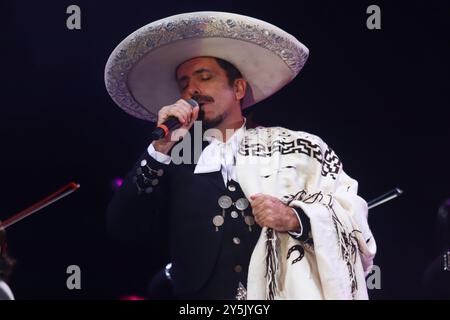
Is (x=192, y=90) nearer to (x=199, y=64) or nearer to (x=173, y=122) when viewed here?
(x=199, y=64)

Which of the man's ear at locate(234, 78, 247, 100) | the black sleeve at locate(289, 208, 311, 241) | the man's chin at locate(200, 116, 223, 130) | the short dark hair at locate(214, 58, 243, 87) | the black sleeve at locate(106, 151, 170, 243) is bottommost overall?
the black sleeve at locate(289, 208, 311, 241)

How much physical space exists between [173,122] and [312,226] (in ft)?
1.84

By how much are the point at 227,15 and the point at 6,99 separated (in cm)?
90

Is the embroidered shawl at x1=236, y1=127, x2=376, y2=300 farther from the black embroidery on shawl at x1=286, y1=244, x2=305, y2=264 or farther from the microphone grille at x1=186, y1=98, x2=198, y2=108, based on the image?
the microphone grille at x1=186, y1=98, x2=198, y2=108

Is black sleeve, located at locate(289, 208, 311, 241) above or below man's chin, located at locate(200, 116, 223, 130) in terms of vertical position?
below

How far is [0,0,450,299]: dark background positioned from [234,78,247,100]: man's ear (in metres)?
0.16

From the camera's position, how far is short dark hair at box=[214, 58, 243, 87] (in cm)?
318

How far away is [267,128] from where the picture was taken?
3.16 metres

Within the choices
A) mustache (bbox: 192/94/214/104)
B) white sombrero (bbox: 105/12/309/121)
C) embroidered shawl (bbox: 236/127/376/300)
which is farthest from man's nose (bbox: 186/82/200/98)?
embroidered shawl (bbox: 236/127/376/300)

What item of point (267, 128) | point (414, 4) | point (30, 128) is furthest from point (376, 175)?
point (30, 128)

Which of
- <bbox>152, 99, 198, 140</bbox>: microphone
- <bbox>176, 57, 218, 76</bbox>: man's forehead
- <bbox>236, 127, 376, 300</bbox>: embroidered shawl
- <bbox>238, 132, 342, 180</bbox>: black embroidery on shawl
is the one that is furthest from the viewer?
<bbox>176, 57, 218, 76</bbox>: man's forehead

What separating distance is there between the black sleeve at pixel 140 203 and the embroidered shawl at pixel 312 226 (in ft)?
0.94

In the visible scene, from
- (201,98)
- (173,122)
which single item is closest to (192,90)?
(201,98)

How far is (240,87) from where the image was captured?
126 inches
